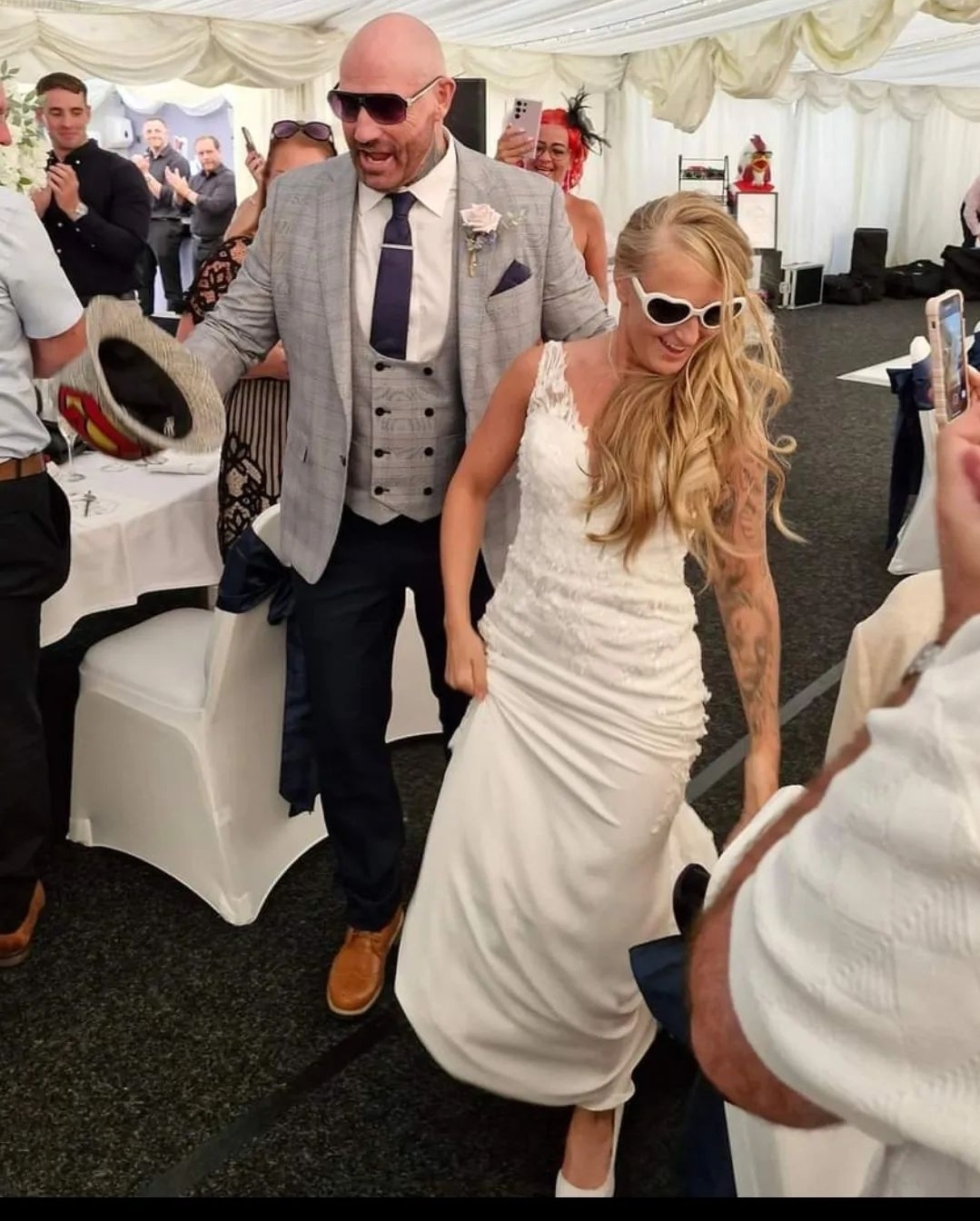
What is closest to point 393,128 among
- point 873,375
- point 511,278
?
point 511,278

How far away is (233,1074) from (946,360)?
158cm

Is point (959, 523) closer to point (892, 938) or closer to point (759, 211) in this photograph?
point (892, 938)

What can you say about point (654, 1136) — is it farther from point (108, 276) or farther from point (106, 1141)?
point (108, 276)

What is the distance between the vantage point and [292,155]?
103 inches

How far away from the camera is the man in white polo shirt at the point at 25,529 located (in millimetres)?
1754

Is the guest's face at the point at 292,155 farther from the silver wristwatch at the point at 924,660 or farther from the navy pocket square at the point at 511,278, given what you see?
the silver wristwatch at the point at 924,660

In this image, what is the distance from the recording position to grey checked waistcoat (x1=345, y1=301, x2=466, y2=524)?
1.73 m

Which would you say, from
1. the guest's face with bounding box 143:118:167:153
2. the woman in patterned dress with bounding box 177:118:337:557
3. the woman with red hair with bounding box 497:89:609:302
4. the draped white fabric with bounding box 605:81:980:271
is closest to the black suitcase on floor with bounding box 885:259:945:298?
the draped white fabric with bounding box 605:81:980:271

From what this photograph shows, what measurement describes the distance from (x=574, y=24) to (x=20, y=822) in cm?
850

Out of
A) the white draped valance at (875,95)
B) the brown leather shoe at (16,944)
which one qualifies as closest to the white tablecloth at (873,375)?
the white draped valance at (875,95)

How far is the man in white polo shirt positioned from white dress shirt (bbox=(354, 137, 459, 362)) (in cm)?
47

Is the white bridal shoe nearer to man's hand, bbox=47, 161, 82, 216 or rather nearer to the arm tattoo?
the arm tattoo

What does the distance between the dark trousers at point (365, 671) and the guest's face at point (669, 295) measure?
1.63 feet

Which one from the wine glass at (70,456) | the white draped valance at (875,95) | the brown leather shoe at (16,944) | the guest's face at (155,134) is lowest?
the brown leather shoe at (16,944)
